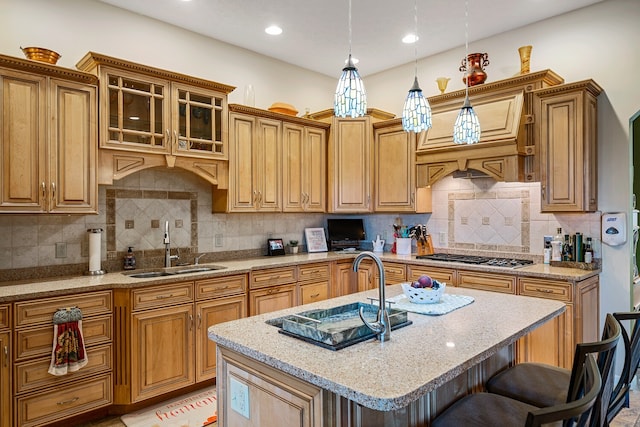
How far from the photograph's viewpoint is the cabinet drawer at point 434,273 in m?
3.78

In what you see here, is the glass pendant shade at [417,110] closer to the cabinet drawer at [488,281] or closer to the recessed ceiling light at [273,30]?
the cabinet drawer at [488,281]

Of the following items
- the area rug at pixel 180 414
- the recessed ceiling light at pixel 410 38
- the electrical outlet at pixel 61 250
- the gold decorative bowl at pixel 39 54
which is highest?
the recessed ceiling light at pixel 410 38

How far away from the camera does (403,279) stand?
13.7 feet

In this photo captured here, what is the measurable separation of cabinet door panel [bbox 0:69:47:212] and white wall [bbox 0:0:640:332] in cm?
51

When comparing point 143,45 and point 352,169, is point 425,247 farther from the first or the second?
point 143,45

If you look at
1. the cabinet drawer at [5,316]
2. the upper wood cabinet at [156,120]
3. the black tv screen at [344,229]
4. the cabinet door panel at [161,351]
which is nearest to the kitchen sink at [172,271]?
the cabinet door panel at [161,351]

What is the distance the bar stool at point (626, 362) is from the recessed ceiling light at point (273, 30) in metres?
3.54

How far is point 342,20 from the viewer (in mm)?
3771

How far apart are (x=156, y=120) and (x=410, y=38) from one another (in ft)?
8.59

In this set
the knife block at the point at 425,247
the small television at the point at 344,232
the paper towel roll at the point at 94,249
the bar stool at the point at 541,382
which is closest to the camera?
the bar stool at the point at 541,382

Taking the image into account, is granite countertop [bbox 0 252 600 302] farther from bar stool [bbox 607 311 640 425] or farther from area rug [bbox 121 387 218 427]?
bar stool [bbox 607 311 640 425]

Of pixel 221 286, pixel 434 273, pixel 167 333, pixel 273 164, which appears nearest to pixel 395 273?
pixel 434 273

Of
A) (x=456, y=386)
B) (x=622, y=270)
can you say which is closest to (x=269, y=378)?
(x=456, y=386)

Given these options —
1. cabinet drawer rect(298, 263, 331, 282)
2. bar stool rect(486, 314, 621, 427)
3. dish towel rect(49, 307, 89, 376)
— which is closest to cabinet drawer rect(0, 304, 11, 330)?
dish towel rect(49, 307, 89, 376)
